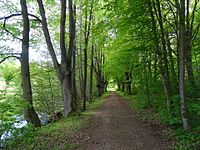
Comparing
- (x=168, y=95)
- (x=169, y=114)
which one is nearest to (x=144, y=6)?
(x=168, y=95)

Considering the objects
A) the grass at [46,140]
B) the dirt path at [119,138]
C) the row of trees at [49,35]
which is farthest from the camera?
the row of trees at [49,35]

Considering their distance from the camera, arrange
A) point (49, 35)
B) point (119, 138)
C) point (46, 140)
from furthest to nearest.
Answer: point (49, 35), point (119, 138), point (46, 140)

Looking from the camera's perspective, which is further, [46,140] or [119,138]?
[119,138]

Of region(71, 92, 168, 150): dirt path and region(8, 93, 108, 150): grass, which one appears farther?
region(8, 93, 108, 150): grass

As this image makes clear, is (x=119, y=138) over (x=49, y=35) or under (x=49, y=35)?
under

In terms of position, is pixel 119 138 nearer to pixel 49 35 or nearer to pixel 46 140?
pixel 46 140

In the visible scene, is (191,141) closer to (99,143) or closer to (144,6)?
(99,143)

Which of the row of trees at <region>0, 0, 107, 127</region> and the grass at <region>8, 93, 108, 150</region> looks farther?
the row of trees at <region>0, 0, 107, 127</region>

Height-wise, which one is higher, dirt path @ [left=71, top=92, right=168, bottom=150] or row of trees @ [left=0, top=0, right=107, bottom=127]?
row of trees @ [left=0, top=0, right=107, bottom=127]

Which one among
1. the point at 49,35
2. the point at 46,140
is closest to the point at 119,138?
the point at 46,140

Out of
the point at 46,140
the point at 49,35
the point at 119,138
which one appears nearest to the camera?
the point at 46,140

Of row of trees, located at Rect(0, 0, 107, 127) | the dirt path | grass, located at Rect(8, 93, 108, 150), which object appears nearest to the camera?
the dirt path

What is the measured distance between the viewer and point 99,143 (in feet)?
27.9

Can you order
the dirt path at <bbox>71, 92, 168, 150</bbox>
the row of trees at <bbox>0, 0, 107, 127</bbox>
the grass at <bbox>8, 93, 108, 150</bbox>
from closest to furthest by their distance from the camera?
1. the dirt path at <bbox>71, 92, 168, 150</bbox>
2. the grass at <bbox>8, 93, 108, 150</bbox>
3. the row of trees at <bbox>0, 0, 107, 127</bbox>
